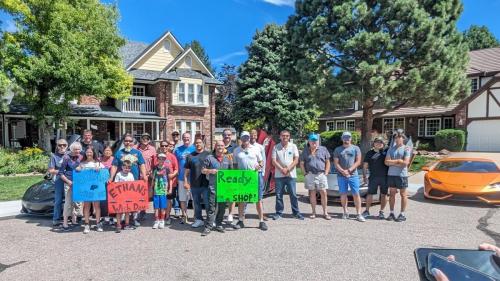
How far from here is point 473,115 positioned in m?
22.6

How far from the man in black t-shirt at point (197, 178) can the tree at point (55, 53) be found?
13439 mm

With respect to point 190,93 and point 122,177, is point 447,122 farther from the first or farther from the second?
point 122,177

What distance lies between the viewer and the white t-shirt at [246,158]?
6.65m

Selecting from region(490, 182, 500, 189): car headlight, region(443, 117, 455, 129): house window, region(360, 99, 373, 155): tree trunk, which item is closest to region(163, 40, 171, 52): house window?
region(360, 99, 373, 155): tree trunk

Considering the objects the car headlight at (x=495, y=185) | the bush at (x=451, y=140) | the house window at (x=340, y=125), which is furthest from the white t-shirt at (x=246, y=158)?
the house window at (x=340, y=125)

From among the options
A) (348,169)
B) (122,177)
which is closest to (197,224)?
(122,177)

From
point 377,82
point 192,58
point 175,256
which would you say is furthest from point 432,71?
point 192,58

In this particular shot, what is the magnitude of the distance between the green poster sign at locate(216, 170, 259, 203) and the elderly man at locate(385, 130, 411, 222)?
2860 millimetres

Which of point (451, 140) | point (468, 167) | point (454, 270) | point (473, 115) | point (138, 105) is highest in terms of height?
point (138, 105)

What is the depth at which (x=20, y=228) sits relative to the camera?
649 cm

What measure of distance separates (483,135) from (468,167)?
16257 mm

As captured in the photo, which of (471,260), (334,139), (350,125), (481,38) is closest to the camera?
(471,260)

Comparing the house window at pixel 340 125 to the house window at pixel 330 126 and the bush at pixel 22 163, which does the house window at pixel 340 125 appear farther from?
the bush at pixel 22 163

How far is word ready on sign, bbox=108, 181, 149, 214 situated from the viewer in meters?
6.21
